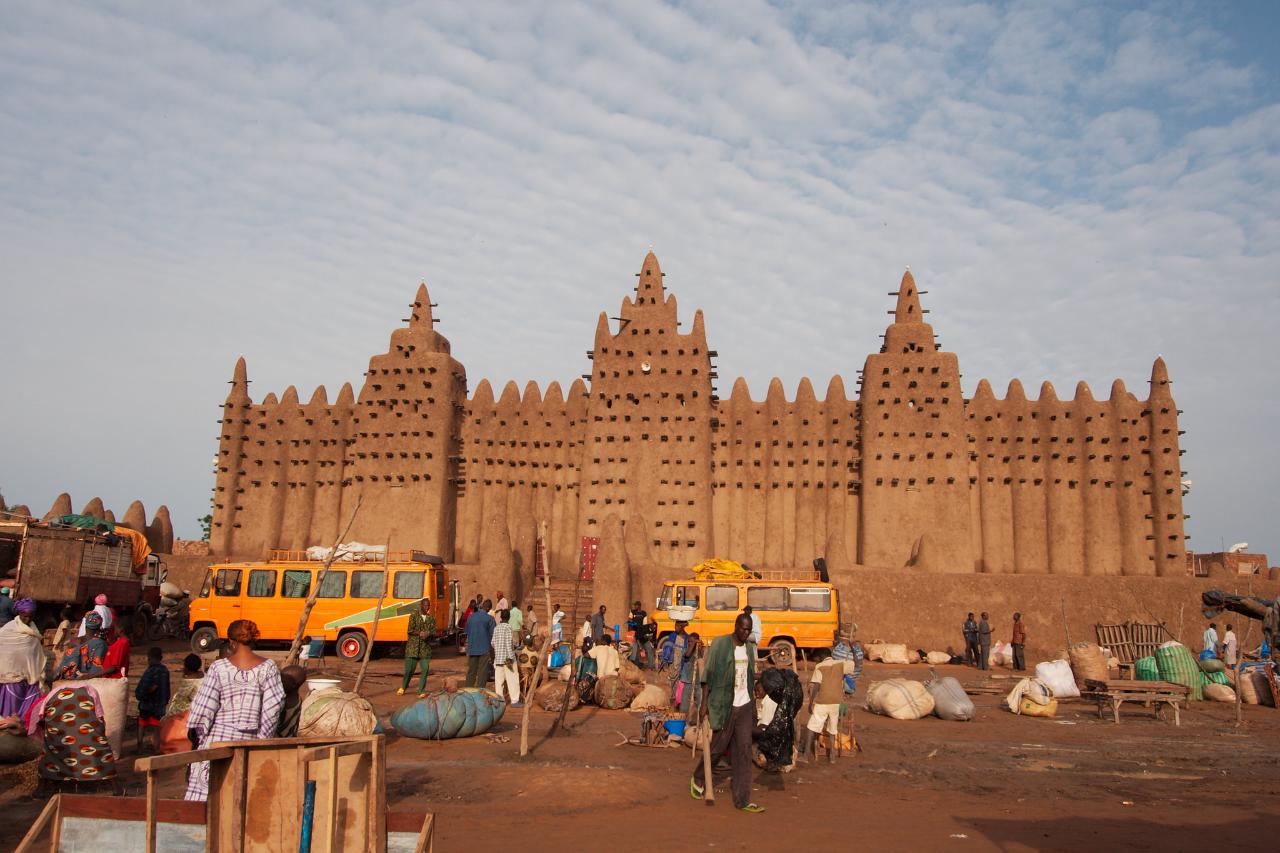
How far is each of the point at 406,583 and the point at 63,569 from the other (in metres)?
7.11

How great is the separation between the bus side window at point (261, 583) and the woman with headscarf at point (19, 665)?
10.3 meters

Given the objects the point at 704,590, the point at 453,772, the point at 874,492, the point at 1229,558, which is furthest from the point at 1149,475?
the point at 453,772

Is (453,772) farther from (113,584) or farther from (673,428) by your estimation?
(673,428)

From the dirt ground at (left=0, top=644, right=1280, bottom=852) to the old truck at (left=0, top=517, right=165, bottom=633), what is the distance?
1049cm

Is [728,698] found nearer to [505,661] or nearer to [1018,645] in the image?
[505,661]

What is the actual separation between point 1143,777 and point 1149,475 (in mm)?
22918

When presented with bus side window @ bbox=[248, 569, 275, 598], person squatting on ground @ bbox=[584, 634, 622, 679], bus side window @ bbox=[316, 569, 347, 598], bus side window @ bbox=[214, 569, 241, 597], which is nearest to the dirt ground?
person squatting on ground @ bbox=[584, 634, 622, 679]

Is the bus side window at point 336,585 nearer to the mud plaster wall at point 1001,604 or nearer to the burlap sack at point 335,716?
the burlap sack at point 335,716

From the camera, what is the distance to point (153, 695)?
10.2 metres

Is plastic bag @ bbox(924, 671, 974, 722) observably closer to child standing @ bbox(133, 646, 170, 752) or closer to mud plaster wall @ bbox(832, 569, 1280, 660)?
mud plaster wall @ bbox(832, 569, 1280, 660)

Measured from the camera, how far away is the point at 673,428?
31609 mm

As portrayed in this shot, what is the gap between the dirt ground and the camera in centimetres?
712

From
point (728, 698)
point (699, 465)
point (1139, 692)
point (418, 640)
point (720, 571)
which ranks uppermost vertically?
point (699, 465)

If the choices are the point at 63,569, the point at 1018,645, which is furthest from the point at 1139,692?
the point at 63,569
